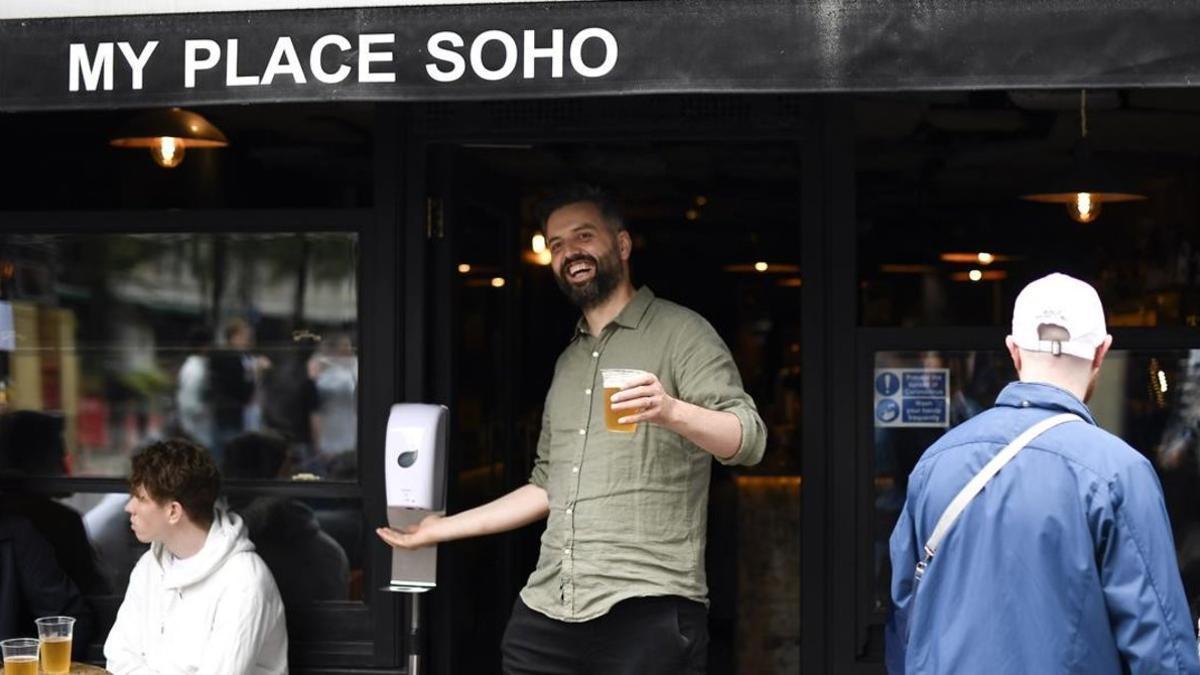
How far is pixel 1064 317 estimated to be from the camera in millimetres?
2936

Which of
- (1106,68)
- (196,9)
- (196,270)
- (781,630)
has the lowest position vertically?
(781,630)

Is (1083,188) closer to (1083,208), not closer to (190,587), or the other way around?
(1083,208)

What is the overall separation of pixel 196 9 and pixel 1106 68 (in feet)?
7.25

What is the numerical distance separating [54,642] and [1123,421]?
9.81ft

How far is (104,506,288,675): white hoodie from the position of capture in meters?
4.18

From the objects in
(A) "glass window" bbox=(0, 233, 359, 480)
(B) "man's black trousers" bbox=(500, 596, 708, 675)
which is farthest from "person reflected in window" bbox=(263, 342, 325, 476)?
(B) "man's black trousers" bbox=(500, 596, 708, 675)

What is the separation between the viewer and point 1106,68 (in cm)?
350

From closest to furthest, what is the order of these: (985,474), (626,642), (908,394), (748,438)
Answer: (985,474) < (748,438) < (626,642) < (908,394)

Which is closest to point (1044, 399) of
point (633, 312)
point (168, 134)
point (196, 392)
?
point (633, 312)

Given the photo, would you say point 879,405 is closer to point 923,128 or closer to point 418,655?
point 923,128

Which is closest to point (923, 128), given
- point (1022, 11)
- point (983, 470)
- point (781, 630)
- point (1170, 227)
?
point (1170, 227)

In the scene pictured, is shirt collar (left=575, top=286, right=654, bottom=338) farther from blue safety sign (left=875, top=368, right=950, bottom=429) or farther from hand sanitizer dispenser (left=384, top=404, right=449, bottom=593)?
blue safety sign (left=875, top=368, right=950, bottom=429)

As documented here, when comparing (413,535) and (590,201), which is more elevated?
(590,201)

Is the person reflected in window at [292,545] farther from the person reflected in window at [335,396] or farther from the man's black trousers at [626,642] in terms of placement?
the man's black trousers at [626,642]
